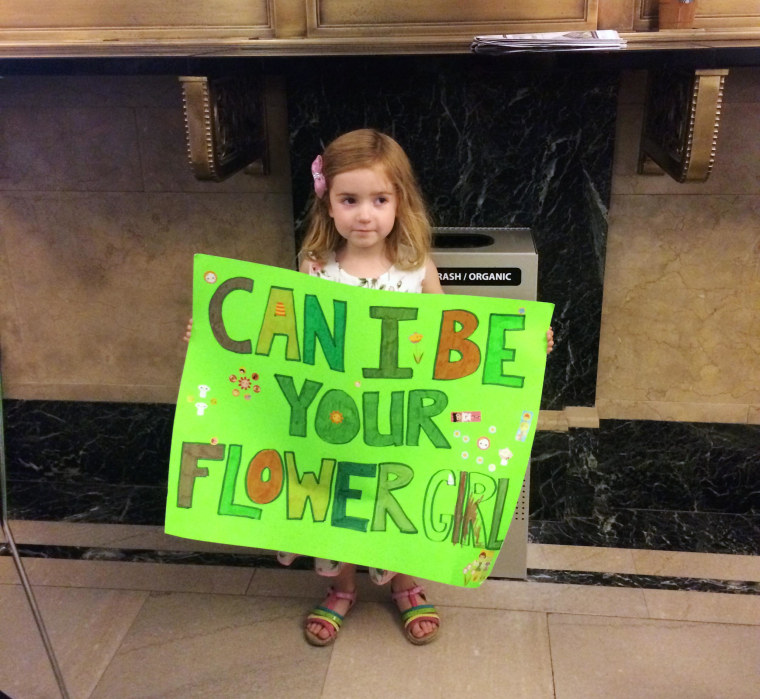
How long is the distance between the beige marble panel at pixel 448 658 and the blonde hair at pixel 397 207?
33.5 inches

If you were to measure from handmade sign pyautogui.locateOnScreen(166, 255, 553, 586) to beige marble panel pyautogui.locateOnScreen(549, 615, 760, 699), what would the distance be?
36 cm

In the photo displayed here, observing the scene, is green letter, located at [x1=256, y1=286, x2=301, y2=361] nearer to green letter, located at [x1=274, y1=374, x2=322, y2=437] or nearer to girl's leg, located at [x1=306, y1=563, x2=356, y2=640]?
green letter, located at [x1=274, y1=374, x2=322, y2=437]

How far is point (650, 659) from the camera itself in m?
1.84

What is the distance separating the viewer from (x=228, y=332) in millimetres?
Answer: 1678

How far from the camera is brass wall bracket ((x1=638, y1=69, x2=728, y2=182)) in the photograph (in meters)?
1.64

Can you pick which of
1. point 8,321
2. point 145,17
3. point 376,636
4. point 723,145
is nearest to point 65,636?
point 376,636

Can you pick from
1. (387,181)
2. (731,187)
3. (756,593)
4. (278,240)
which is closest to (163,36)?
(278,240)

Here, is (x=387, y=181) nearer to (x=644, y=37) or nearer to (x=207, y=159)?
(x=207, y=159)

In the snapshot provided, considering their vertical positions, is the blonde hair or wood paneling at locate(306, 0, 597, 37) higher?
wood paneling at locate(306, 0, 597, 37)

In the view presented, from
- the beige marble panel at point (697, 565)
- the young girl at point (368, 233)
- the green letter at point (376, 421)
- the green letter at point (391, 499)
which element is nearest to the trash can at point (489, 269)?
the young girl at point (368, 233)

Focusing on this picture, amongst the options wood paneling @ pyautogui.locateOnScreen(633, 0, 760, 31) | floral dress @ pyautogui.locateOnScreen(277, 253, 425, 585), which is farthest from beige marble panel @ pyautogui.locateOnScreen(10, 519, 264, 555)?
wood paneling @ pyautogui.locateOnScreen(633, 0, 760, 31)

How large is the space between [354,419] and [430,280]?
0.32m

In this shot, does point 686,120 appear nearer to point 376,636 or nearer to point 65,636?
point 376,636

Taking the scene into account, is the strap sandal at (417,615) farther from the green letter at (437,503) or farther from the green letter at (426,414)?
the green letter at (426,414)
